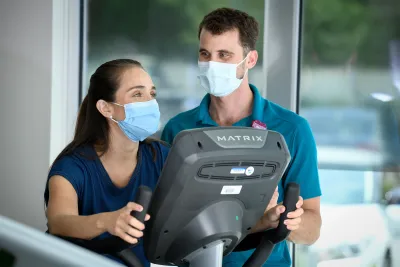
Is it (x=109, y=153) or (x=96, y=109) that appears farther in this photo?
(x=96, y=109)

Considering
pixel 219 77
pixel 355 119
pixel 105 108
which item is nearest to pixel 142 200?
pixel 105 108

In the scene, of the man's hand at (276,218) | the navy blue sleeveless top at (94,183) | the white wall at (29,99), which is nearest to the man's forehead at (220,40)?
the navy blue sleeveless top at (94,183)

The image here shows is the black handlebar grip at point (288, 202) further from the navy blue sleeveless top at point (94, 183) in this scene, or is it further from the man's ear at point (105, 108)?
the man's ear at point (105, 108)

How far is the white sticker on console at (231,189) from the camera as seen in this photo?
50.9 inches

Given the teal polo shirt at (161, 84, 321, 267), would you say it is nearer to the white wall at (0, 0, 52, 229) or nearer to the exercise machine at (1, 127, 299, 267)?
the exercise machine at (1, 127, 299, 267)

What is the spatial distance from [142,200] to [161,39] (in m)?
2.67

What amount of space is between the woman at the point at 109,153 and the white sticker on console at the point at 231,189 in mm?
645

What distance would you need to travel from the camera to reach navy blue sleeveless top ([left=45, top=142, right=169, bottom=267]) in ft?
6.51

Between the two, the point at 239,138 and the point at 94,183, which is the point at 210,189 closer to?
the point at 239,138

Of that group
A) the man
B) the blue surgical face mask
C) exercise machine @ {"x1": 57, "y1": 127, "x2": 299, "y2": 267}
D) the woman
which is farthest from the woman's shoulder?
exercise machine @ {"x1": 57, "y1": 127, "x2": 299, "y2": 267}

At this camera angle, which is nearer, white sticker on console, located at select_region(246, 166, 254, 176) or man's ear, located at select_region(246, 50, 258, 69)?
white sticker on console, located at select_region(246, 166, 254, 176)

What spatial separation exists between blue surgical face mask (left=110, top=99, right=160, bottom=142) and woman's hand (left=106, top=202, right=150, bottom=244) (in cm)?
79

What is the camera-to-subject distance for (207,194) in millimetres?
1276

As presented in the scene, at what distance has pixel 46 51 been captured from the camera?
12.1 feet
